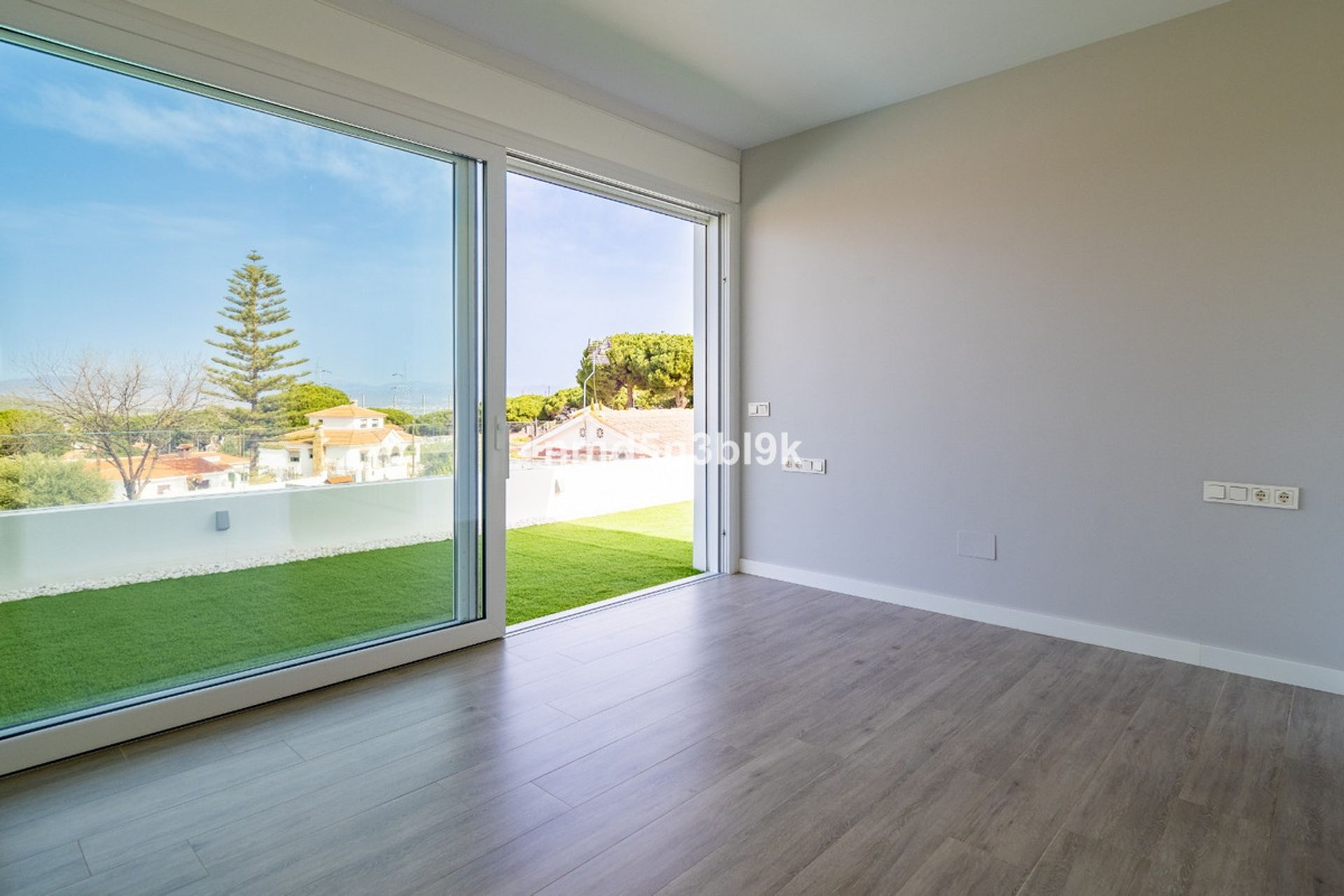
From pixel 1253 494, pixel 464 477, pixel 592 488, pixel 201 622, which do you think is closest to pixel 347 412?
pixel 464 477

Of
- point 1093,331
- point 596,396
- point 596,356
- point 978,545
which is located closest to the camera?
point 1093,331

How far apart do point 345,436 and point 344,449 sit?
0.19ft

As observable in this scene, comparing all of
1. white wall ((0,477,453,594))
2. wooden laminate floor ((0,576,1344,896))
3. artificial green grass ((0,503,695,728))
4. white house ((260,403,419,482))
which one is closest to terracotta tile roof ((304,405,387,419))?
white house ((260,403,419,482))

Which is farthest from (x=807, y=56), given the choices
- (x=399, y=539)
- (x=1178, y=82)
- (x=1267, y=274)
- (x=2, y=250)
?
(x=2, y=250)

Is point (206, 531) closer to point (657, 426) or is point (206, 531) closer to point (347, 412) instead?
point (347, 412)

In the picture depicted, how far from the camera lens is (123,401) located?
2.51 metres

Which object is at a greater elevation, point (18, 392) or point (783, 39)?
point (783, 39)

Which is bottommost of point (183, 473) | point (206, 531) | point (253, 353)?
point (206, 531)

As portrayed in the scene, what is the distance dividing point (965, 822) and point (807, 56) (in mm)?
3378

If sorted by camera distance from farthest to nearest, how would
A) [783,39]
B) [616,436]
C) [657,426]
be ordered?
[657,426]
[616,436]
[783,39]

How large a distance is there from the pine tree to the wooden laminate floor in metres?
1.14

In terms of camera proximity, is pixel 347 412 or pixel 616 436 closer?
pixel 347 412

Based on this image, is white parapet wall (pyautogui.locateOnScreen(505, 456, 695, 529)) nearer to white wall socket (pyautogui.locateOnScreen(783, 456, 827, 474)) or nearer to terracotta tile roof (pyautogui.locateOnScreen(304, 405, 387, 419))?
white wall socket (pyautogui.locateOnScreen(783, 456, 827, 474))

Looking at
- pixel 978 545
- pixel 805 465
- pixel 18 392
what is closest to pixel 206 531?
pixel 18 392
